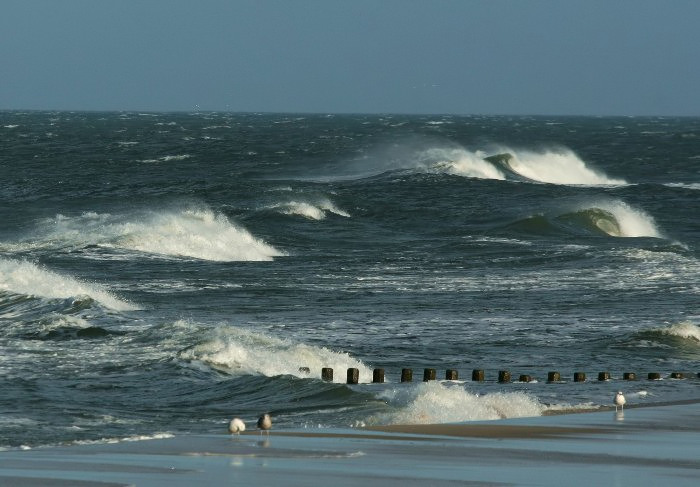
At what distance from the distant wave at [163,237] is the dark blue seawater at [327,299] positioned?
114 mm

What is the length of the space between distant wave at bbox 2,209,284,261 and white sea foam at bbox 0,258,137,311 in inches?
303

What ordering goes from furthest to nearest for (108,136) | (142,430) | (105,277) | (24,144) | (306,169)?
(108,136) → (24,144) → (306,169) → (105,277) → (142,430)

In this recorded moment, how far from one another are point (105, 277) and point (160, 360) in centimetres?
1179

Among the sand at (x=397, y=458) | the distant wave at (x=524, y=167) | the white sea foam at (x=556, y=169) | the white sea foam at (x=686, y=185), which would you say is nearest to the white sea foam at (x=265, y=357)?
the sand at (x=397, y=458)

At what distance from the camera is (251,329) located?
71.3 ft

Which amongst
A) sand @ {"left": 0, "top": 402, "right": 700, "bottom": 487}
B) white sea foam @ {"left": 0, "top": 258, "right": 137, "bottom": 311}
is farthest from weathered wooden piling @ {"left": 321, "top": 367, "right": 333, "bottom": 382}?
white sea foam @ {"left": 0, "top": 258, "right": 137, "bottom": 311}

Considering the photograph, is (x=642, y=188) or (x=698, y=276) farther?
A: (x=642, y=188)

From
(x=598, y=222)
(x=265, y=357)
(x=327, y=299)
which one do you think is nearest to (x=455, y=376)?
(x=265, y=357)

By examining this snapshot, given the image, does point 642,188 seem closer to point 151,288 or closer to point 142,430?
point 151,288

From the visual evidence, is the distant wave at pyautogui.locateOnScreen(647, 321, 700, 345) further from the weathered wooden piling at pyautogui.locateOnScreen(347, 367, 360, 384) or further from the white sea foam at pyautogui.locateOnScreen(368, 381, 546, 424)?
the white sea foam at pyautogui.locateOnScreen(368, 381, 546, 424)

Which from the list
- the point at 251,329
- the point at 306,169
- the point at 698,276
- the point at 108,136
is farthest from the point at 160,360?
the point at 108,136

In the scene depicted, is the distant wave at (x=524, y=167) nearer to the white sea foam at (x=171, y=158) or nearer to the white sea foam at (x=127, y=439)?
the white sea foam at (x=171, y=158)

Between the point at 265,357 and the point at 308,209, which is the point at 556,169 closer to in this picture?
the point at 308,209

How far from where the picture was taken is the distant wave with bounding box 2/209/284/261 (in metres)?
35.8
